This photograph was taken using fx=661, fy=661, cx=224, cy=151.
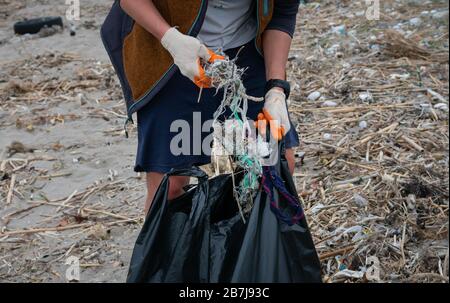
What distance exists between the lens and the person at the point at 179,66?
244 cm

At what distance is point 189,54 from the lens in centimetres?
232

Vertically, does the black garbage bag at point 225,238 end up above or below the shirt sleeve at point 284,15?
below

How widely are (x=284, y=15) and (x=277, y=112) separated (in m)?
0.46

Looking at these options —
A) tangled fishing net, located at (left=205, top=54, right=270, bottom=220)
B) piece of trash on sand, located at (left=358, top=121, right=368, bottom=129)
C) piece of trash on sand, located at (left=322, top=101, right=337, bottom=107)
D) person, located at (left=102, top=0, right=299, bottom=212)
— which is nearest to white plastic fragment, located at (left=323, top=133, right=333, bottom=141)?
piece of trash on sand, located at (left=358, top=121, right=368, bottom=129)

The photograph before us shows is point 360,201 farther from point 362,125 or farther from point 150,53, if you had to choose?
point 150,53

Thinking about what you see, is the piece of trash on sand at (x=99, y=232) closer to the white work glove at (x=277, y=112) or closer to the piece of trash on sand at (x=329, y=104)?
the white work glove at (x=277, y=112)

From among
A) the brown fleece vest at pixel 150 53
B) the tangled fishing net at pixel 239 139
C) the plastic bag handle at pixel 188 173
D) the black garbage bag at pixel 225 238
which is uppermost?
the brown fleece vest at pixel 150 53

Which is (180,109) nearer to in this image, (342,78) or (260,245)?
(260,245)

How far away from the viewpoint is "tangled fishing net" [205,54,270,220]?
2.21m

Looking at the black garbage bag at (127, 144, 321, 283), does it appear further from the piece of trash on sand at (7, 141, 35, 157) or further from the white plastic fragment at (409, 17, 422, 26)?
the white plastic fragment at (409, 17, 422, 26)

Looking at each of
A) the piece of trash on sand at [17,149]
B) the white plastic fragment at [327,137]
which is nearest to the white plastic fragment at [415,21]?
the white plastic fragment at [327,137]

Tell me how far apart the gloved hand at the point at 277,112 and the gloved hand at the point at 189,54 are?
24 centimetres

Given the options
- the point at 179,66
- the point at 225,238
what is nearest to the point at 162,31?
the point at 179,66

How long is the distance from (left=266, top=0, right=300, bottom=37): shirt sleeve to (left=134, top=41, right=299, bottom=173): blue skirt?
123 millimetres
